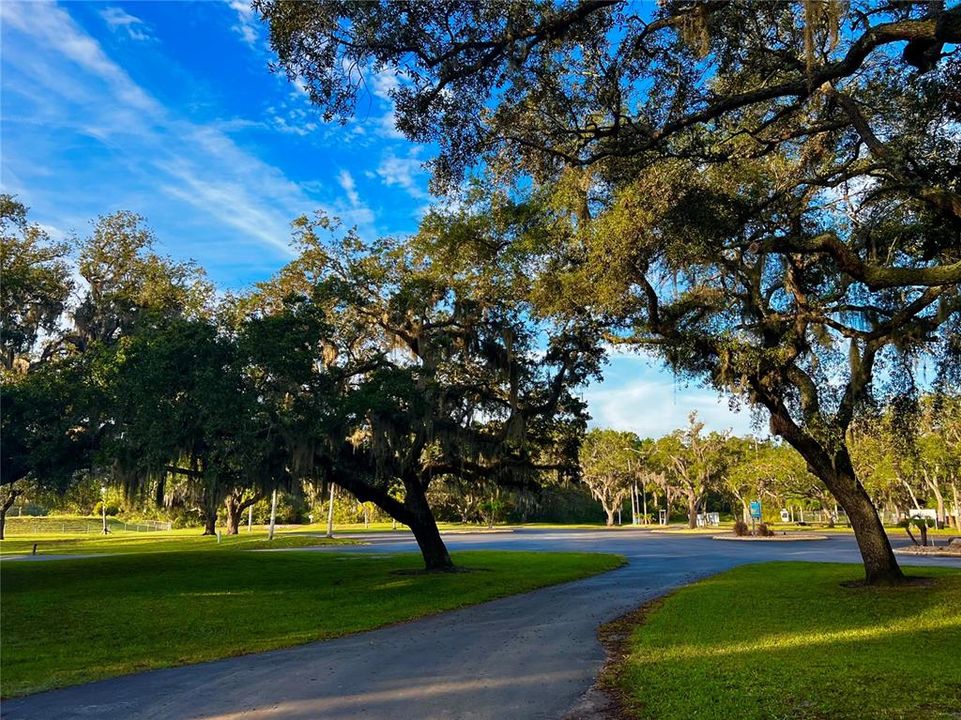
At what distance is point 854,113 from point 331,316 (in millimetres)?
13596

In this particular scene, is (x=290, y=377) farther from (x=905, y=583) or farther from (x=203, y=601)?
(x=905, y=583)

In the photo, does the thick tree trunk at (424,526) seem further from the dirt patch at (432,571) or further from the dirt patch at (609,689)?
Answer: the dirt patch at (609,689)

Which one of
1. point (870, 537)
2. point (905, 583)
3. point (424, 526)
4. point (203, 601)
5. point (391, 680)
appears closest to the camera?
point (391, 680)

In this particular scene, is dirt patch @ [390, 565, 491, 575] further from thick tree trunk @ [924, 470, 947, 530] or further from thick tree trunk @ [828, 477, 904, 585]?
thick tree trunk @ [924, 470, 947, 530]

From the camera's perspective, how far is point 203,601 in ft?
50.3

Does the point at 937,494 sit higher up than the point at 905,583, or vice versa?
the point at 937,494

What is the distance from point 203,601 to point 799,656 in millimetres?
12505

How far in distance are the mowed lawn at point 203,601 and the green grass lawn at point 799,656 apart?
5.30m

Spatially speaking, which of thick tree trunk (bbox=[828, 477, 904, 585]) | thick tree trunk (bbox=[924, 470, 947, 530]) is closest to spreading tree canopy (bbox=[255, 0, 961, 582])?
thick tree trunk (bbox=[828, 477, 904, 585])

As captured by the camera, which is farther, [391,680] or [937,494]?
[937,494]

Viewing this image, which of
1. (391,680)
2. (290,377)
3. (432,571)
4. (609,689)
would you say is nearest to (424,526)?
(432,571)

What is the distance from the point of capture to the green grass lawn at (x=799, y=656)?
19.6 feet

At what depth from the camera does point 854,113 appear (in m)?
9.37

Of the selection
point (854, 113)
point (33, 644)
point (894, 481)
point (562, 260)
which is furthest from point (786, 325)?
point (894, 481)
